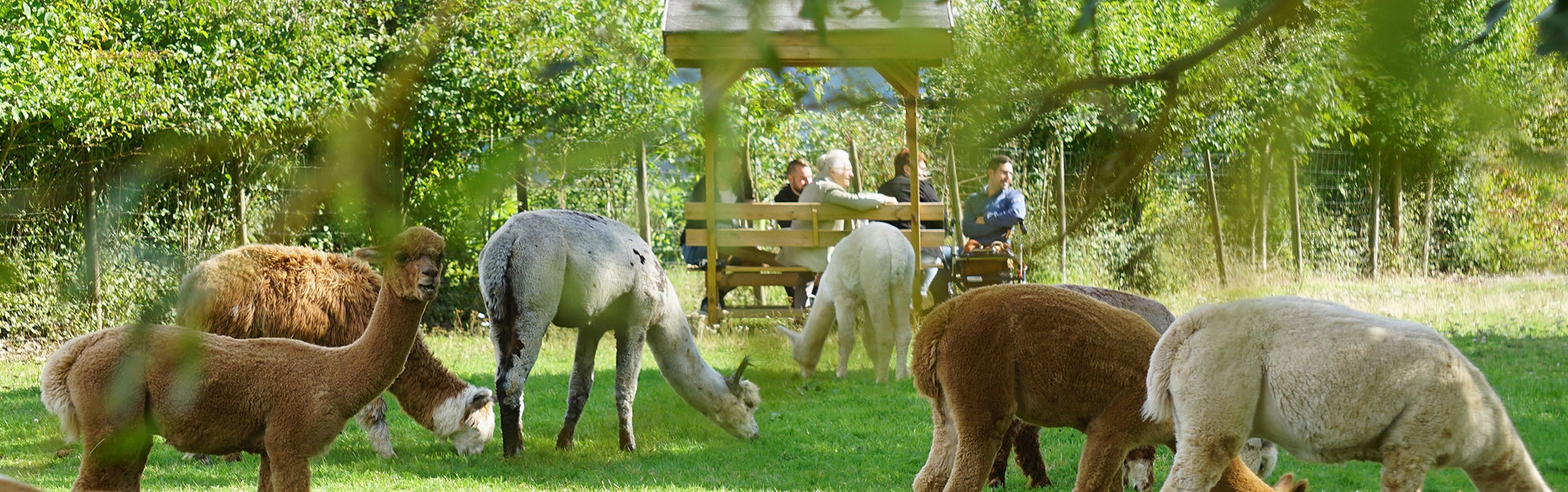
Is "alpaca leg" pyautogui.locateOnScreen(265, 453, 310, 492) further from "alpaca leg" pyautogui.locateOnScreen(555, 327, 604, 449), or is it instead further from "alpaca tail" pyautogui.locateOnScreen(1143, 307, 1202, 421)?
"alpaca tail" pyautogui.locateOnScreen(1143, 307, 1202, 421)

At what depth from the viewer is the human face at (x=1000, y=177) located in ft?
2.82

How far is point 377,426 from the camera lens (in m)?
5.90

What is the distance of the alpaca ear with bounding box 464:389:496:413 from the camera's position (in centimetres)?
579

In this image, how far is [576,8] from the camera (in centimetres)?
76

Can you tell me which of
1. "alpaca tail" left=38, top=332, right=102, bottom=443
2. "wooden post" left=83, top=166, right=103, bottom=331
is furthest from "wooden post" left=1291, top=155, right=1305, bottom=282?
"alpaca tail" left=38, top=332, right=102, bottom=443

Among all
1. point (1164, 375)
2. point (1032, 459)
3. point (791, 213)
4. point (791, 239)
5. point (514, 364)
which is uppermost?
point (791, 213)

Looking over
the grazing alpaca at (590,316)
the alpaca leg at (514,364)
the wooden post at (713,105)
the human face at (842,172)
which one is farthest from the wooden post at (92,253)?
the alpaca leg at (514,364)

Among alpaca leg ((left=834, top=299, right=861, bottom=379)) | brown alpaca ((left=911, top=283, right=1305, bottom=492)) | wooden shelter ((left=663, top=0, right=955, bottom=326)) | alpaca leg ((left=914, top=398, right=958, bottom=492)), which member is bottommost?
alpaca leg ((left=914, top=398, right=958, bottom=492))

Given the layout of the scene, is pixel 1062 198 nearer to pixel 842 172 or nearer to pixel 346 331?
pixel 842 172

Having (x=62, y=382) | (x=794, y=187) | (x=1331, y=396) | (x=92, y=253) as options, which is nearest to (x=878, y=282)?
(x=794, y=187)

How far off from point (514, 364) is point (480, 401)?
352 millimetres

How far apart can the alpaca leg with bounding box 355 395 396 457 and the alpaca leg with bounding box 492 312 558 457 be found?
636 millimetres

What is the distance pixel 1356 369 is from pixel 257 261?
4514 mm

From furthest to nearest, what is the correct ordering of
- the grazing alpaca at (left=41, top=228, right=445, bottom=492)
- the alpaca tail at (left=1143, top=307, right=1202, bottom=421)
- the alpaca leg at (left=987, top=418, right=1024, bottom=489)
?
the alpaca leg at (left=987, top=418, right=1024, bottom=489), the grazing alpaca at (left=41, top=228, right=445, bottom=492), the alpaca tail at (left=1143, top=307, right=1202, bottom=421)
